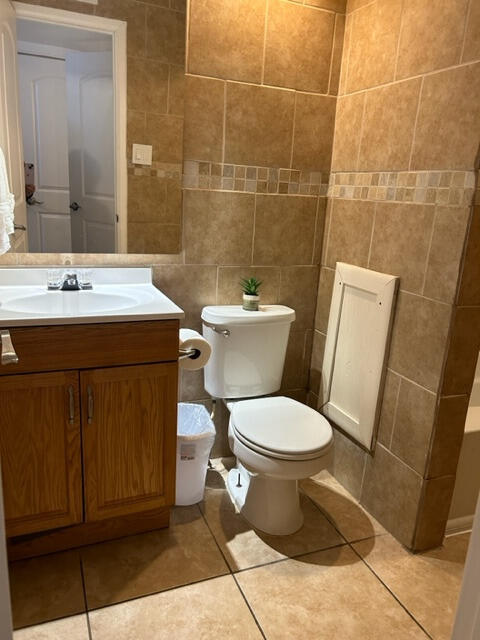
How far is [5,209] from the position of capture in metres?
1.70

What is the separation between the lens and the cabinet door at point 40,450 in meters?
1.45

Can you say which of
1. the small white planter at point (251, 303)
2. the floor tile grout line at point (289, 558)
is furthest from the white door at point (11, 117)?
the floor tile grout line at point (289, 558)

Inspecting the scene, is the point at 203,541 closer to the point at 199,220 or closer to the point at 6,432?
the point at 6,432

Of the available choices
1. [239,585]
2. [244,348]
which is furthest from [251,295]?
[239,585]

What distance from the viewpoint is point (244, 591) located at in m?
1.58

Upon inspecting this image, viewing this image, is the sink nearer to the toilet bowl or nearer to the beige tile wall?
the toilet bowl

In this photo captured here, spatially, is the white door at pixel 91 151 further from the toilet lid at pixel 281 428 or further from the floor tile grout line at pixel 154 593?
the floor tile grout line at pixel 154 593

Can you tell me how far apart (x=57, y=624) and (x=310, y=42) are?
2.27m

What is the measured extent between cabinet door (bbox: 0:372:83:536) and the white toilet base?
2.13ft

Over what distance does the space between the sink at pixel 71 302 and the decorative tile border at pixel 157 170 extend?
49cm

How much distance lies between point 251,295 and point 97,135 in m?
0.86

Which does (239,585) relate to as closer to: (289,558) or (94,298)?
(289,558)

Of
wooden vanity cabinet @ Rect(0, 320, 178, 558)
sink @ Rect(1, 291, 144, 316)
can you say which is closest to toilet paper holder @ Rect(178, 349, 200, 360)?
wooden vanity cabinet @ Rect(0, 320, 178, 558)

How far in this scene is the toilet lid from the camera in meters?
1.64
